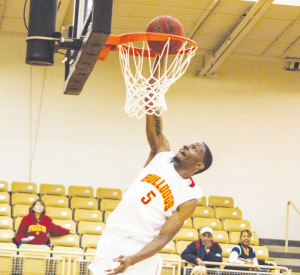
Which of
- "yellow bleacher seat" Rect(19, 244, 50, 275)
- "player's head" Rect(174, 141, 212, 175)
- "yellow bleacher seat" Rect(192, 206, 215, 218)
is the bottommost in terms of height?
"yellow bleacher seat" Rect(19, 244, 50, 275)

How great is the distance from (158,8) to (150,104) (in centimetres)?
651

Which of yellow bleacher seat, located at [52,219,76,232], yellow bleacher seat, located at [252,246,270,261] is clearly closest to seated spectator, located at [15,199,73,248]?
yellow bleacher seat, located at [52,219,76,232]

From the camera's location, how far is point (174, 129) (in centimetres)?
1250

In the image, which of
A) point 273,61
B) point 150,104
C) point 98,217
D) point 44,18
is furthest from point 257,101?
point 44,18

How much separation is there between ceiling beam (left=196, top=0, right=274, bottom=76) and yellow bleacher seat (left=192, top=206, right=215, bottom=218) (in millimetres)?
3312

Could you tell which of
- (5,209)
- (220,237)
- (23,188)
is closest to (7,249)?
(5,209)

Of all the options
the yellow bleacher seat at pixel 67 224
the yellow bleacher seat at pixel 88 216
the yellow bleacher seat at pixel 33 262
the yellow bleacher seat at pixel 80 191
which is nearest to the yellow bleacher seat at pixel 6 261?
the yellow bleacher seat at pixel 33 262

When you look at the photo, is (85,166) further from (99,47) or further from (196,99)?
(99,47)

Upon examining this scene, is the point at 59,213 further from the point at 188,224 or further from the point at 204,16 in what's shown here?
the point at 204,16

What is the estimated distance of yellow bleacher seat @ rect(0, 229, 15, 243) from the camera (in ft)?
26.6

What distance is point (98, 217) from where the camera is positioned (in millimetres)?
9648

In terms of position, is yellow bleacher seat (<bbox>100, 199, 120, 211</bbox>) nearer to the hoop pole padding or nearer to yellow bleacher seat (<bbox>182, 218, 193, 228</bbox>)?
yellow bleacher seat (<bbox>182, 218, 193, 228</bbox>)

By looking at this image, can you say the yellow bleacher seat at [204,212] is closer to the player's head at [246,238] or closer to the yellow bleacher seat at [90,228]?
the player's head at [246,238]

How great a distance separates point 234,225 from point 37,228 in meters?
4.09
